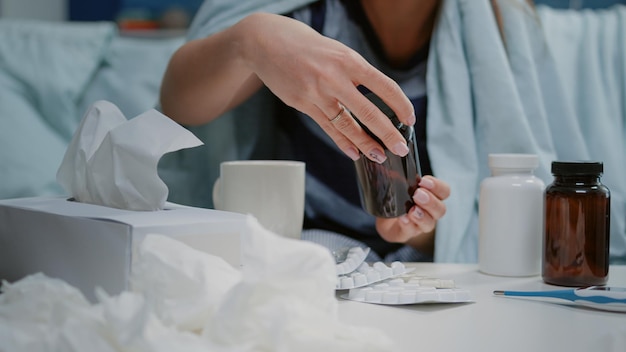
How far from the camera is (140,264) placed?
0.46 m

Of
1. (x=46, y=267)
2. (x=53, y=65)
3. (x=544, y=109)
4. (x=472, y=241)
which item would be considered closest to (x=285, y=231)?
(x=46, y=267)

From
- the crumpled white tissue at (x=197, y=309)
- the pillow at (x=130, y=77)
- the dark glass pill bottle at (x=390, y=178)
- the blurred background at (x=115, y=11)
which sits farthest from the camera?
the blurred background at (x=115, y=11)

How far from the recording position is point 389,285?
651 millimetres

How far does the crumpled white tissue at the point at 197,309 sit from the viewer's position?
39cm

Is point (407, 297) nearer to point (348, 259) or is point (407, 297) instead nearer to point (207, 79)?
point (348, 259)

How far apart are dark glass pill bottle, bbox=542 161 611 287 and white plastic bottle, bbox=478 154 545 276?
43 mm

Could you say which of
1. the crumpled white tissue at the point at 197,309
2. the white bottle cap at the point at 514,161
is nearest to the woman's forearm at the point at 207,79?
the white bottle cap at the point at 514,161

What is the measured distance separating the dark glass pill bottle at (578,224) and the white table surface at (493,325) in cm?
9

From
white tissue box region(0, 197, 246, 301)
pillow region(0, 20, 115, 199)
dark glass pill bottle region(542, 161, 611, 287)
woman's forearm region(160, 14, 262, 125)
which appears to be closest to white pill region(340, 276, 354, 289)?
white tissue box region(0, 197, 246, 301)

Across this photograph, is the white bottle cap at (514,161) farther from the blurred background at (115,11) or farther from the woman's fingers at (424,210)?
the blurred background at (115,11)

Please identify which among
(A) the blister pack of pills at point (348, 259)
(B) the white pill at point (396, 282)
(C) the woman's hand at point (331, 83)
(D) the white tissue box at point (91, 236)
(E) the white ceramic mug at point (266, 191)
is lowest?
(B) the white pill at point (396, 282)

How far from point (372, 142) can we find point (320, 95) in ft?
0.25

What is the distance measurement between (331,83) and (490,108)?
52cm

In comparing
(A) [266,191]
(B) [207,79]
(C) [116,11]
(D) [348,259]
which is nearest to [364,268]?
(D) [348,259]
